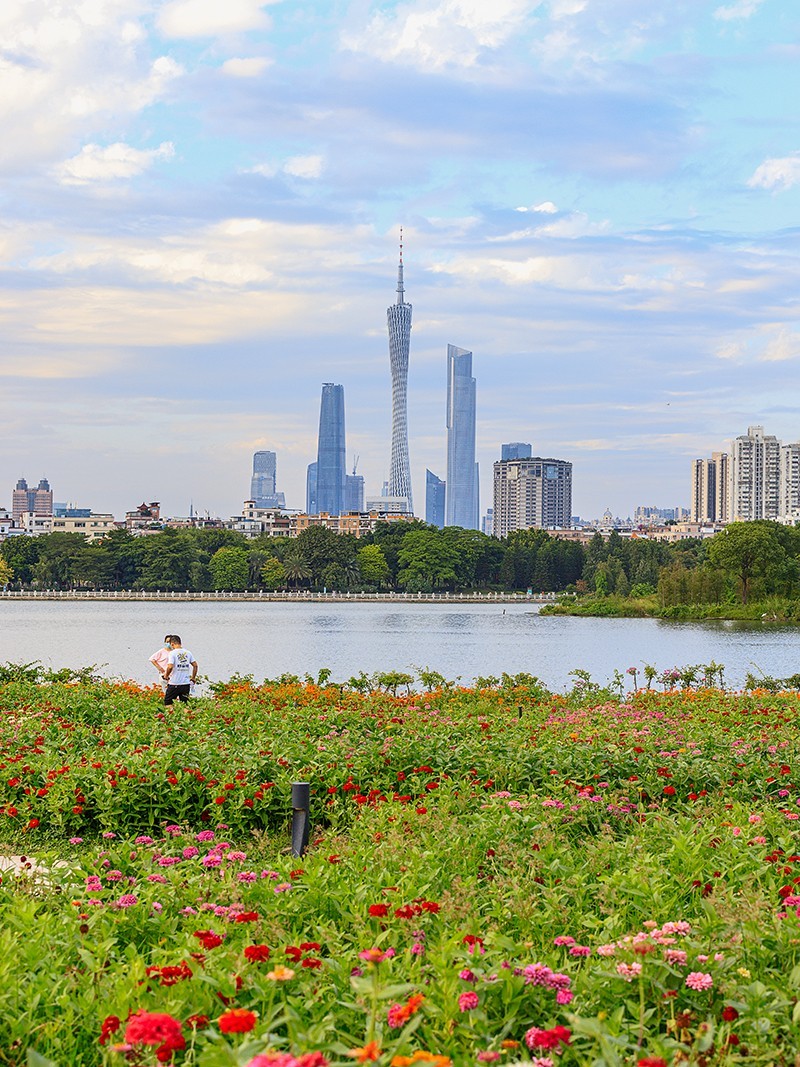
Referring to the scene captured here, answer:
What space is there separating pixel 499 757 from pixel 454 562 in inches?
4019

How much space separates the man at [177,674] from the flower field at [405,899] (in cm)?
314

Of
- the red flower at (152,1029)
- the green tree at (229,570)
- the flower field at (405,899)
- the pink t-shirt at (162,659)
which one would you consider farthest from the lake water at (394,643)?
the green tree at (229,570)

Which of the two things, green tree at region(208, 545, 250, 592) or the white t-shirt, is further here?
green tree at region(208, 545, 250, 592)

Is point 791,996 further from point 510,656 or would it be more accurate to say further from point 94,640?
point 94,640

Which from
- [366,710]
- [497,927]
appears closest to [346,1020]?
[497,927]

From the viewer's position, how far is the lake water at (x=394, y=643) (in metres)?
31.9

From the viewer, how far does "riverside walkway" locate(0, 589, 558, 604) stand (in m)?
104

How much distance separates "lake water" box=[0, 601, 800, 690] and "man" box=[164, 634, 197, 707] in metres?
5.07

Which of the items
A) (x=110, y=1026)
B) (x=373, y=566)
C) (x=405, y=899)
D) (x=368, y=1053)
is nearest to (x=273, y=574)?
(x=373, y=566)

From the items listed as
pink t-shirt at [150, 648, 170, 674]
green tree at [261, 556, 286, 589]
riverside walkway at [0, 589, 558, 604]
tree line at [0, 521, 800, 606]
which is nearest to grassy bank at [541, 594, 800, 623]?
riverside walkway at [0, 589, 558, 604]

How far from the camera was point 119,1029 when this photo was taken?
328cm

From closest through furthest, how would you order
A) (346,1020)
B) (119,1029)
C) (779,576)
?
(119,1029) < (346,1020) < (779,576)

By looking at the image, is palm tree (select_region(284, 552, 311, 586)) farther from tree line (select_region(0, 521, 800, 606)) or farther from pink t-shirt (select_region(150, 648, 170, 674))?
pink t-shirt (select_region(150, 648, 170, 674))

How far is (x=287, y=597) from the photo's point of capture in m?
106
